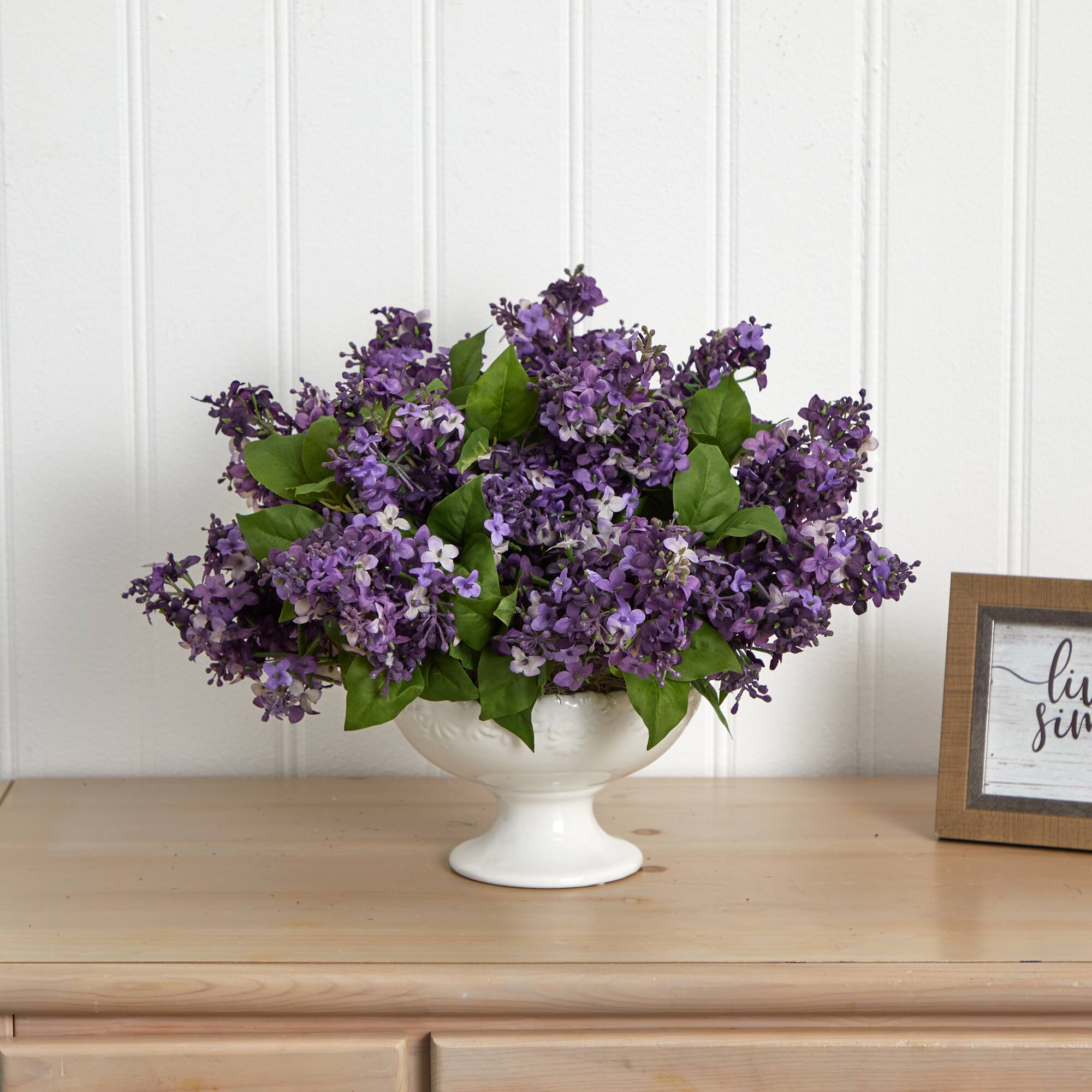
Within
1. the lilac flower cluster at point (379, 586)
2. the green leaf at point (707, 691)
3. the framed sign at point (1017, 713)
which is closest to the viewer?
the lilac flower cluster at point (379, 586)

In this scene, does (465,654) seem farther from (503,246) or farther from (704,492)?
(503,246)

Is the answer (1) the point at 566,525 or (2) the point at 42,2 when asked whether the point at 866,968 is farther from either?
(2) the point at 42,2

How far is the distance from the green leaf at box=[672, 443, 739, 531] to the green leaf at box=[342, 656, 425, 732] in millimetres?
212

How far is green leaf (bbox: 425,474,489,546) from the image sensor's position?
681 mm

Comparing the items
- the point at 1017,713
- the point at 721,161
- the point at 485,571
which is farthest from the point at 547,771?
the point at 721,161

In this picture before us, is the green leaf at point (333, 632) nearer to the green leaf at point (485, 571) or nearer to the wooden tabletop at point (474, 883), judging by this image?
the green leaf at point (485, 571)

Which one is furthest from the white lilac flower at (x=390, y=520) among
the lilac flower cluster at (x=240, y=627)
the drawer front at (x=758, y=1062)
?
the drawer front at (x=758, y=1062)

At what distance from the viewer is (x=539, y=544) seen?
692 mm

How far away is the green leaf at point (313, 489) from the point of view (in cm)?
68

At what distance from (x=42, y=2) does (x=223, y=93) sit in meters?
0.19

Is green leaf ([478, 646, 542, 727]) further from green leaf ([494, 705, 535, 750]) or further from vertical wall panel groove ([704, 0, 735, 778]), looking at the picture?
vertical wall panel groove ([704, 0, 735, 778])

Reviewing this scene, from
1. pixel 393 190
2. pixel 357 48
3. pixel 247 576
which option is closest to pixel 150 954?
pixel 247 576

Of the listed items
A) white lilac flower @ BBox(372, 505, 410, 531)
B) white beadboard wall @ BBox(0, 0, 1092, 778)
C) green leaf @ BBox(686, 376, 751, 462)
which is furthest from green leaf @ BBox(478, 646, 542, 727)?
white beadboard wall @ BBox(0, 0, 1092, 778)

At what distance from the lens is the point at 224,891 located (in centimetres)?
78
